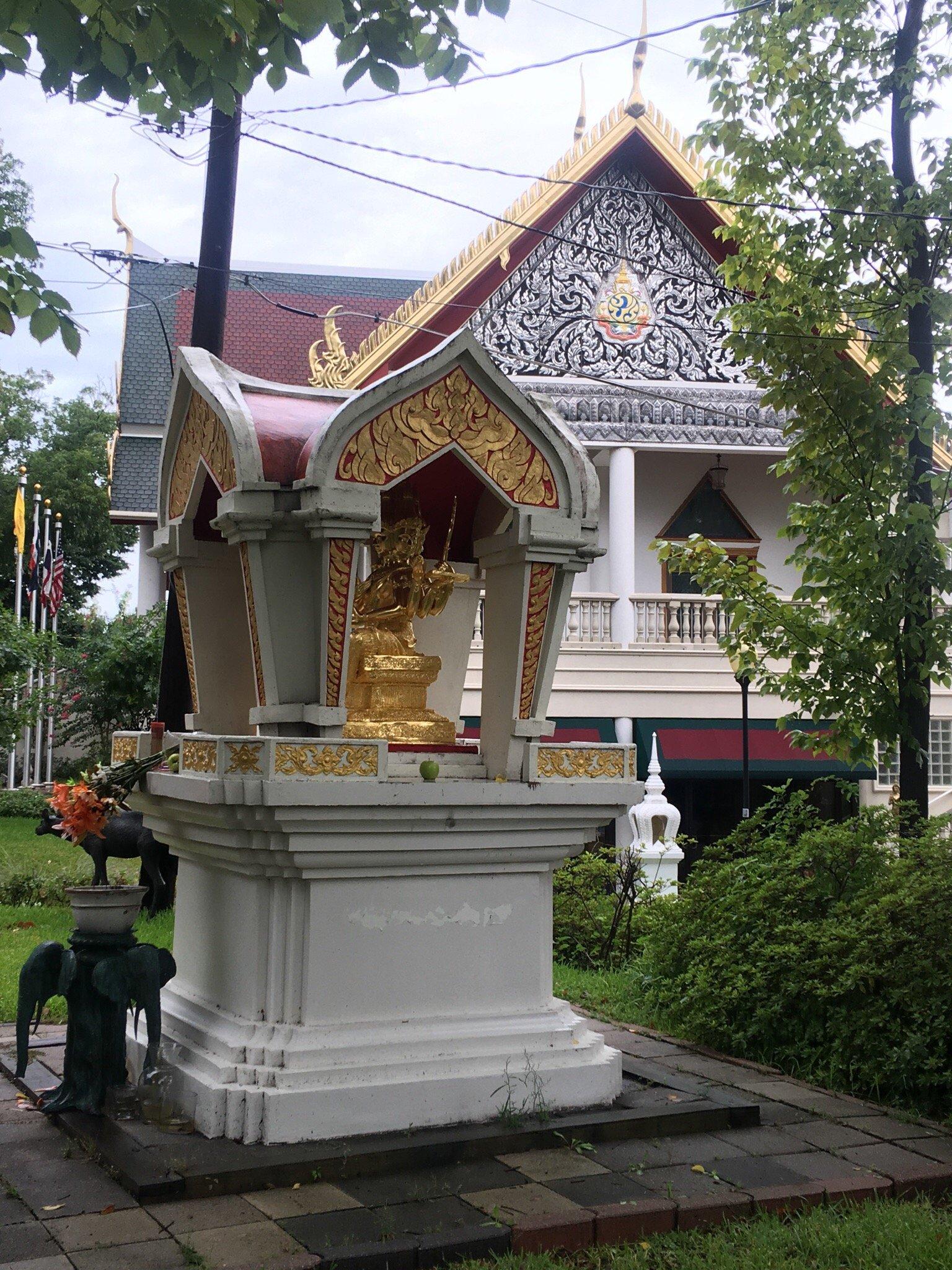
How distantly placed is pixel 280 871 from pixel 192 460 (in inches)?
79.1

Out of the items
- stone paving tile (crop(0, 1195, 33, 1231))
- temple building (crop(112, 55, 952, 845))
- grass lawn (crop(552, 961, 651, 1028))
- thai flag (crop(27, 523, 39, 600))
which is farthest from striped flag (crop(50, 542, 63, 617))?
stone paving tile (crop(0, 1195, 33, 1231))

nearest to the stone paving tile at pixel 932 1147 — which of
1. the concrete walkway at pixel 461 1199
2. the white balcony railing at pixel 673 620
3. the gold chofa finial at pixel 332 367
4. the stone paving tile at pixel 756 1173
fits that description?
the concrete walkway at pixel 461 1199

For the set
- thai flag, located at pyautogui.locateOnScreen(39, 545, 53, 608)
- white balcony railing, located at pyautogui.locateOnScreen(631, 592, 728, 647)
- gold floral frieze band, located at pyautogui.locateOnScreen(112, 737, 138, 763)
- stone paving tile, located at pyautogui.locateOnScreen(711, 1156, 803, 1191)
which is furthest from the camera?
thai flag, located at pyautogui.locateOnScreen(39, 545, 53, 608)

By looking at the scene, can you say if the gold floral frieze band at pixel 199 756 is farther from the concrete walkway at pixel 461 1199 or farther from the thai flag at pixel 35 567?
the thai flag at pixel 35 567

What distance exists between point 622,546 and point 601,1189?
11.8 meters

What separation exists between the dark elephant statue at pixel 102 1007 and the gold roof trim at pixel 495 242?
1063 cm

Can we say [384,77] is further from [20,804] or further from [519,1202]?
[20,804]

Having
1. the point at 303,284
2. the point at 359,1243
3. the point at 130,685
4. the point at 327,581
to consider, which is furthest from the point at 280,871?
the point at 303,284

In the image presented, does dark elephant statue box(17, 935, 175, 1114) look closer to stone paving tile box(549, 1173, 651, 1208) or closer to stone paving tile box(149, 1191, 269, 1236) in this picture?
stone paving tile box(149, 1191, 269, 1236)

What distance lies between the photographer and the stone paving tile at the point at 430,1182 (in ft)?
13.7

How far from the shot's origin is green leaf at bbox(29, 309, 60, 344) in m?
4.98

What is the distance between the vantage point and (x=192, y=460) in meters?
5.77

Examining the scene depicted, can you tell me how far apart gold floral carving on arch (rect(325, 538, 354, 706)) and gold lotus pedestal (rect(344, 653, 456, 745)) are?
67cm

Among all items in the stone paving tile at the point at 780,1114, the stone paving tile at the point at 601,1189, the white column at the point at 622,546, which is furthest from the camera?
the white column at the point at 622,546
